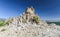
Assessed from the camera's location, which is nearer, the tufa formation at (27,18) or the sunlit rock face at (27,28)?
the sunlit rock face at (27,28)

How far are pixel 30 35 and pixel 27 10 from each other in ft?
13.1

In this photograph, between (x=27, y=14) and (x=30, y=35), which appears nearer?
(x=30, y=35)

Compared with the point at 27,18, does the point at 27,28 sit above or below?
below

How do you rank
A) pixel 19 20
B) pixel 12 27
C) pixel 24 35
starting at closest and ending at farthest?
pixel 24 35
pixel 12 27
pixel 19 20

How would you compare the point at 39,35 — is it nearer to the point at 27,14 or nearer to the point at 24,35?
the point at 24,35

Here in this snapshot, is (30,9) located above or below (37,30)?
above

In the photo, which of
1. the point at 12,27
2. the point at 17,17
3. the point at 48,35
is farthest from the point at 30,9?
the point at 48,35

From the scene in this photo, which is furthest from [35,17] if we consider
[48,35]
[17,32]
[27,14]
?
[48,35]

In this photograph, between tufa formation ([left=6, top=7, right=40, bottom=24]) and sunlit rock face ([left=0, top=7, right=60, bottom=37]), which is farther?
tufa formation ([left=6, top=7, right=40, bottom=24])

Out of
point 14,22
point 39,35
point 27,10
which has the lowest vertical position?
point 39,35

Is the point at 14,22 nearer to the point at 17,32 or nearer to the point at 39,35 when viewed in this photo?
the point at 17,32

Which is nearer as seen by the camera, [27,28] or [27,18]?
Answer: [27,28]

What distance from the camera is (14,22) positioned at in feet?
42.3

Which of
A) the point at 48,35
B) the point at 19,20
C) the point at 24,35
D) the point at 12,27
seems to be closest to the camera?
the point at 48,35
